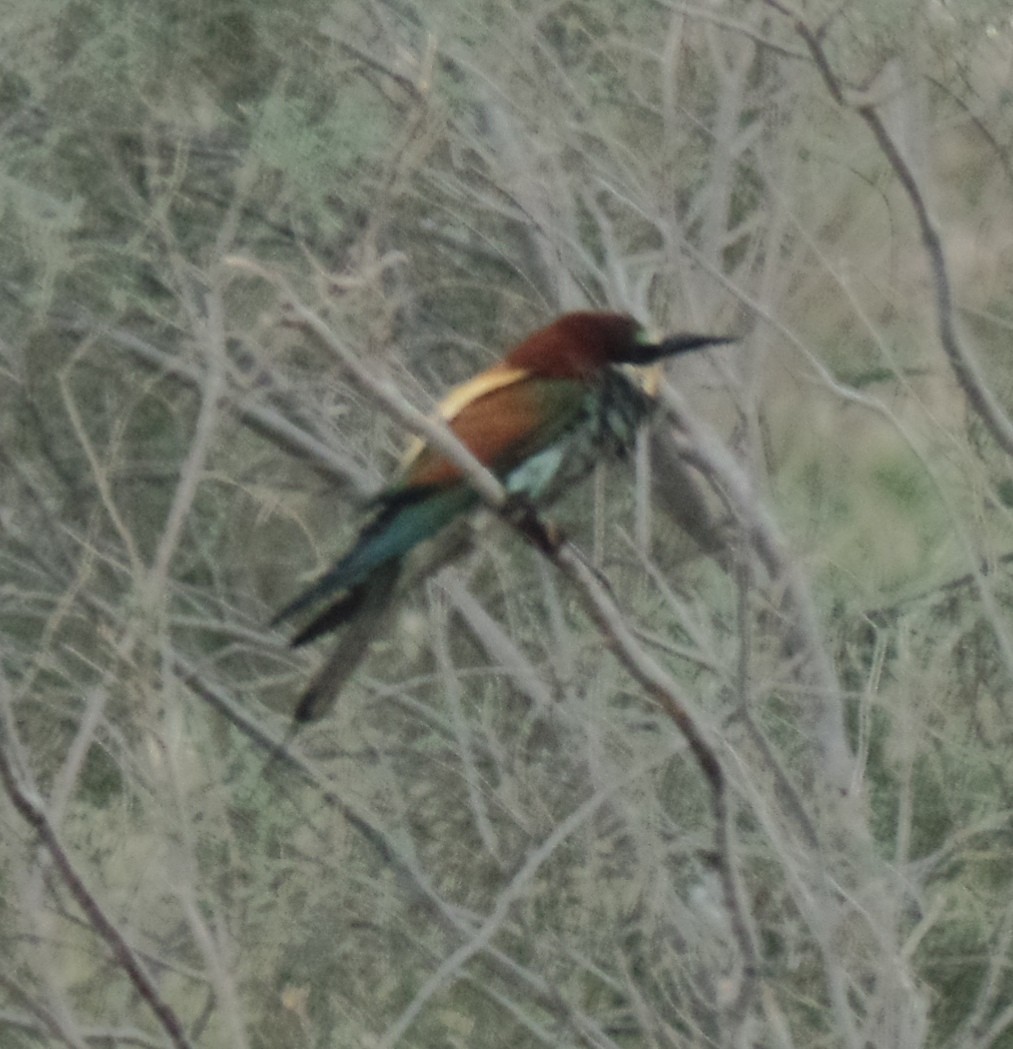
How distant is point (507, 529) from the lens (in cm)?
411

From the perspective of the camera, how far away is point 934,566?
15.4ft

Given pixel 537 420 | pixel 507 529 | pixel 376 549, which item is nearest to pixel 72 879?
pixel 376 549

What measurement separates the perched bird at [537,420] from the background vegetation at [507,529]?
0.11 m

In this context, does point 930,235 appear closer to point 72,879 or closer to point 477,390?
point 477,390

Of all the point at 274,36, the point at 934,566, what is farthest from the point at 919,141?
the point at 274,36

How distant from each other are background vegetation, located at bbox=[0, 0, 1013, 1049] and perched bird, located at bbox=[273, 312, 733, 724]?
106mm

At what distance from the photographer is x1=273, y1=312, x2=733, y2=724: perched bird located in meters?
3.24

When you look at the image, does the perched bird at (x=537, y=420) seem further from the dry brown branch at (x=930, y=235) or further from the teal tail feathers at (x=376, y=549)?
the dry brown branch at (x=930, y=235)

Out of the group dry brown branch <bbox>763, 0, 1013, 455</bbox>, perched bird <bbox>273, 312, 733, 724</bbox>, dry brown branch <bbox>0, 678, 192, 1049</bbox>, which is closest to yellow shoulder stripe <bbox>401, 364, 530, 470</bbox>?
perched bird <bbox>273, 312, 733, 724</bbox>

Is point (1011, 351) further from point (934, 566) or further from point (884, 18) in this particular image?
point (884, 18)

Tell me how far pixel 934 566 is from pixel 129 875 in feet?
6.08

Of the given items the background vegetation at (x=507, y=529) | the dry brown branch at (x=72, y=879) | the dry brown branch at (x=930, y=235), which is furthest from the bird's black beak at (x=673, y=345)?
the dry brown branch at (x=72, y=879)

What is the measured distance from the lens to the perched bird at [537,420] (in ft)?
10.6

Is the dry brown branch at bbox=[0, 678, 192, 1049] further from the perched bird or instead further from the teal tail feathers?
the perched bird
